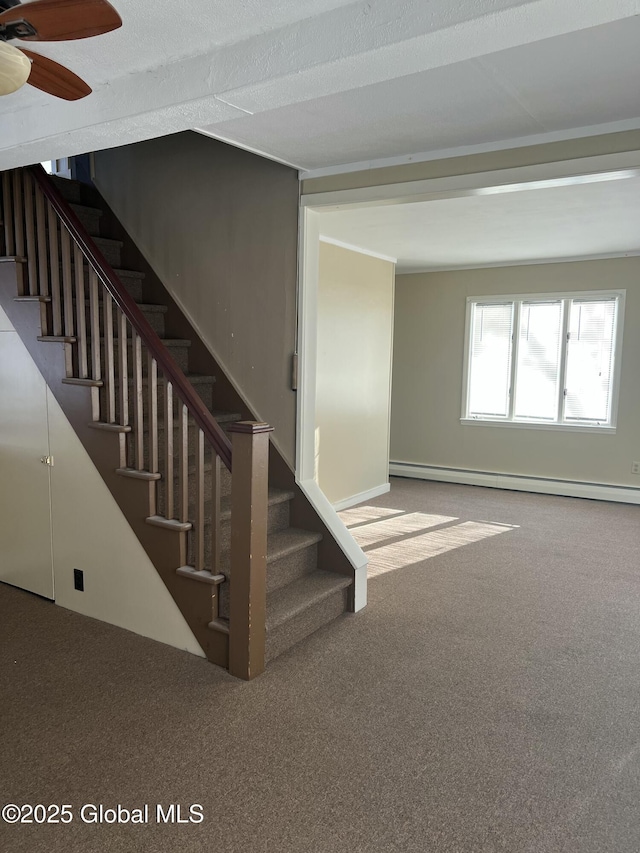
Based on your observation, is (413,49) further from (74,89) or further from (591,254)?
(591,254)

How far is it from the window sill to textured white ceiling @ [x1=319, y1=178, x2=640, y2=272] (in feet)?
5.87

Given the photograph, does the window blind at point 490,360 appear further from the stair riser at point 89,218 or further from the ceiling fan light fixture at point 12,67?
the ceiling fan light fixture at point 12,67

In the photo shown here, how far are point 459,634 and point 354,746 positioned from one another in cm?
119

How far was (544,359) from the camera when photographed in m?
6.99

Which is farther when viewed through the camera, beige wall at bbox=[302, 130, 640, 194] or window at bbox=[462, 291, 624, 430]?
window at bbox=[462, 291, 624, 430]

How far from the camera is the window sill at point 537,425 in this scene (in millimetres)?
6648

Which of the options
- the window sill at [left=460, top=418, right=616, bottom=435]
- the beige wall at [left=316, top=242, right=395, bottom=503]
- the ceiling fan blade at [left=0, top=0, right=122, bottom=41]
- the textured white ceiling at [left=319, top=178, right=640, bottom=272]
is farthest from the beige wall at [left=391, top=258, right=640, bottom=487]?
the ceiling fan blade at [left=0, top=0, right=122, bottom=41]

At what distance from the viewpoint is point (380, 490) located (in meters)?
6.90

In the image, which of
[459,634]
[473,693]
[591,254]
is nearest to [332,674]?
[473,693]

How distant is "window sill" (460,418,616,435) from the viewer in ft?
21.8

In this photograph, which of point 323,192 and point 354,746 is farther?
point 323,192

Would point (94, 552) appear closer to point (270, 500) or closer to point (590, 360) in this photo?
point (270, 500)

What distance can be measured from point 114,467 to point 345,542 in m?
1.39

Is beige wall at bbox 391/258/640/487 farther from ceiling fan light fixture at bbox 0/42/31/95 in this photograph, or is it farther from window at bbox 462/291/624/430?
ceiling fan light fixture at bbox 0/42/31/95
